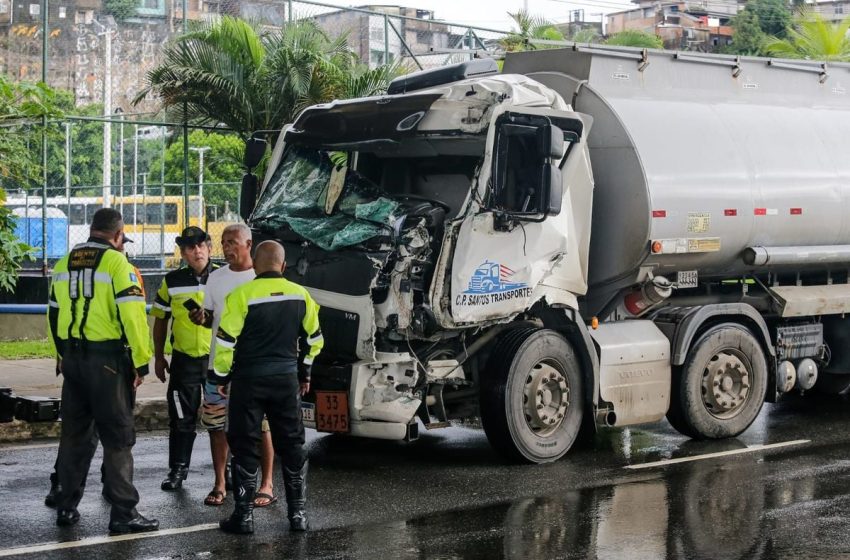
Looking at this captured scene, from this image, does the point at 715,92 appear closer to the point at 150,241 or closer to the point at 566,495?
the point at 566,495

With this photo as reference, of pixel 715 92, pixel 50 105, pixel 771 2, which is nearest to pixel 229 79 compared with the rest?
pixel 50 105

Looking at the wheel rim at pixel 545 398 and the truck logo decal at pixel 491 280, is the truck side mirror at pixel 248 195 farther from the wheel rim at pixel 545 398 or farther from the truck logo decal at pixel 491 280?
the wheel rim at pixel 545 398

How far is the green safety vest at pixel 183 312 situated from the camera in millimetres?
8570

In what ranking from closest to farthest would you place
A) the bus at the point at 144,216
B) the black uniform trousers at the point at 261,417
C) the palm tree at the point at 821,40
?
1. the black uniform trousers at the point at 261,417
2. the bus at the point at 144,216
3. the palm tree at the point at 821,40

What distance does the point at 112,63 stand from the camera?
2147cm

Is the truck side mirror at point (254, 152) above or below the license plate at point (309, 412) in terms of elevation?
above

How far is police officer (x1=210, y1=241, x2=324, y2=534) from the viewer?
24.1 feet

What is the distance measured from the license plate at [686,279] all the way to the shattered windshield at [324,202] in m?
2.67

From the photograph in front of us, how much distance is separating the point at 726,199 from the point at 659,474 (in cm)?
265

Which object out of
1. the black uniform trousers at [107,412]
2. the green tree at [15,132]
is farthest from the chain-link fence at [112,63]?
the black uniform trousers at [107,412]

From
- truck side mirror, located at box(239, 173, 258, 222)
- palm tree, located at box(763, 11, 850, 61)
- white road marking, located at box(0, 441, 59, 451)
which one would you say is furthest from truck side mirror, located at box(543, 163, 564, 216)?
palm tree, located at box(763, 11, 850, 61)

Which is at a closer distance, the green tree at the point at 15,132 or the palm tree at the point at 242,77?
the green tree at the point at 15,132

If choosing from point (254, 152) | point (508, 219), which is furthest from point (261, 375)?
point (254, 152)

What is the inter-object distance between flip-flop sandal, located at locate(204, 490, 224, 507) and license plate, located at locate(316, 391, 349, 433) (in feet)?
3.75
